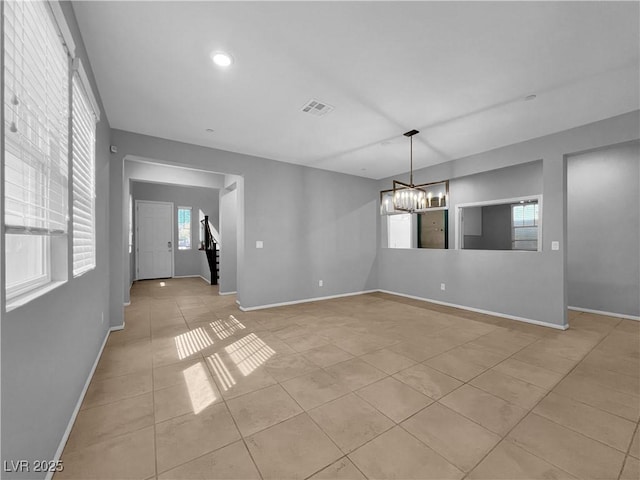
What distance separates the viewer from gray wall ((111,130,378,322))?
4.11m

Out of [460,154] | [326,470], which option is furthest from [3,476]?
[460,154]

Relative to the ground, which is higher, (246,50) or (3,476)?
(246,50)

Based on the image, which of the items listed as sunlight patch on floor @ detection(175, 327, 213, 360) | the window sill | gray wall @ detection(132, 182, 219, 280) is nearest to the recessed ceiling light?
the window sill

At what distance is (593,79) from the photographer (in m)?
2.65

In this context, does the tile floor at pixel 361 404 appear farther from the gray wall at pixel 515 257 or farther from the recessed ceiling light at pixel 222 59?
the recessed ceiling light at pixel 222 59

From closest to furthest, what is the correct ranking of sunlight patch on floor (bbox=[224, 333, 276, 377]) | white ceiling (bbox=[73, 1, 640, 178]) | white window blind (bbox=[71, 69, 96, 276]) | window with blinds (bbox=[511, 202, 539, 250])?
white ceiling (bbox=[73, 1, 640, 178]), white window blind (bbox=[71, 69, 96, 276]), sunlight patch on floor (bbox=[224, 333, 276, 377]), window with blinds (bbox=[511, 202, 539, 250])

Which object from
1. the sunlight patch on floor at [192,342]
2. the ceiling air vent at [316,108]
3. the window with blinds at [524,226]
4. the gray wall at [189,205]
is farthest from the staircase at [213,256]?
the window with blinds at [524,226]

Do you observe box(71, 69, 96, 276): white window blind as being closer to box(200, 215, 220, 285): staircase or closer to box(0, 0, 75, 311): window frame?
box(0, 0, 75, 311): window frame

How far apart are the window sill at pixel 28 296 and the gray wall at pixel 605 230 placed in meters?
6.71

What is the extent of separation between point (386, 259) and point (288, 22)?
5.43 metres

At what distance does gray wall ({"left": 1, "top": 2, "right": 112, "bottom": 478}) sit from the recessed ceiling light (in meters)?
0.91

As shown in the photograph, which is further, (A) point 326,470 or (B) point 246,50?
(B) point 246,50

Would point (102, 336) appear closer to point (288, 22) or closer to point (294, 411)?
point (294, 411)

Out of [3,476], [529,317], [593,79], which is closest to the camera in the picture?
[3,476]
